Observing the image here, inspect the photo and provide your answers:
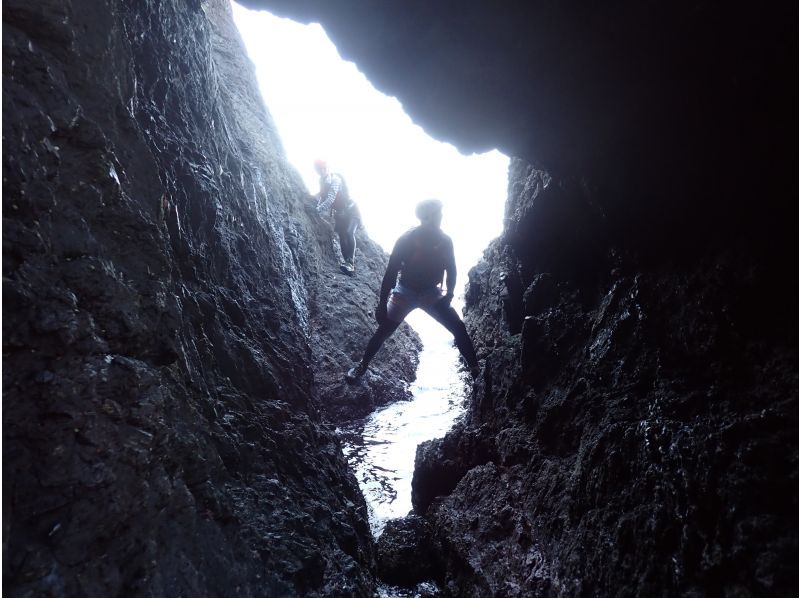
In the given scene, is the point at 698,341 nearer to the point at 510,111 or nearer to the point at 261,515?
the point at 510,111

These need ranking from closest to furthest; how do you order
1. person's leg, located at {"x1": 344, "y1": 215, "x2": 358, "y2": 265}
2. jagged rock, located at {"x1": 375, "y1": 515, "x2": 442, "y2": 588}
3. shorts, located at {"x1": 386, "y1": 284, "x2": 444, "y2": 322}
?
jagged rock, located at {"x1": 375, "y1": 515, "x2": 442, "y2": 588}, shorts, located at {"x1": 386, "y1": 284, "x2": 444, "y2": 322}, person's leg, located at {"x1": 344, "y1": 215, "x2": 358, "y2": 265}

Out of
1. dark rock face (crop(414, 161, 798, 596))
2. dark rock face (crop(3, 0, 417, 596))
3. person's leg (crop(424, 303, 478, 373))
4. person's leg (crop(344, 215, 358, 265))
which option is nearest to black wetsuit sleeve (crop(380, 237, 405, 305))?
person's leg (crop(424, 303, 478, 373))

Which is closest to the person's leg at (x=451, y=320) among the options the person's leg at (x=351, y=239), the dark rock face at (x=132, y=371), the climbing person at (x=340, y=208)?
the dark rock face at (x=132, y=371)

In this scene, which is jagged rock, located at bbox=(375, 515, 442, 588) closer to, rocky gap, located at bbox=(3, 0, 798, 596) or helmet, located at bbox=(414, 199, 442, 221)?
rocky gap, located at bbox=(3, 0, 798, 596)

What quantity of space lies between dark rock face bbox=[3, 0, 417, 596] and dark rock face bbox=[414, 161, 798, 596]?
0.87 meters

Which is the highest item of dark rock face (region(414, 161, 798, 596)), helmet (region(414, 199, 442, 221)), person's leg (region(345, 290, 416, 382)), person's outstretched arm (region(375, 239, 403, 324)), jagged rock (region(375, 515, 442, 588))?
helmet (region(414, 199, 442, 221))

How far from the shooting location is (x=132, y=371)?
1.54 m

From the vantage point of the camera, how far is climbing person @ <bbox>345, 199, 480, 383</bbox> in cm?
440

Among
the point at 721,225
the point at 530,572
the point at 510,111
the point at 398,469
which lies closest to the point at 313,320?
the point at 398,469

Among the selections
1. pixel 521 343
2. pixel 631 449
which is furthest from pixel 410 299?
pixel 631 449

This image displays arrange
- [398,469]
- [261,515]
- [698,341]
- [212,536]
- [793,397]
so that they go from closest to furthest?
1. [793,397]
2. [212,536]
3. [261,515]
4. [698,341]
5. [398,469]

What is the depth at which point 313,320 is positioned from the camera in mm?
6617

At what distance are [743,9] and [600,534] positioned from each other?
2.28 metres

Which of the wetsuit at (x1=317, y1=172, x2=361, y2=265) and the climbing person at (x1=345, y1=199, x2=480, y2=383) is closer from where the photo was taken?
the climbing person at (x1=345, y1=199, x2=480, y2=383)
